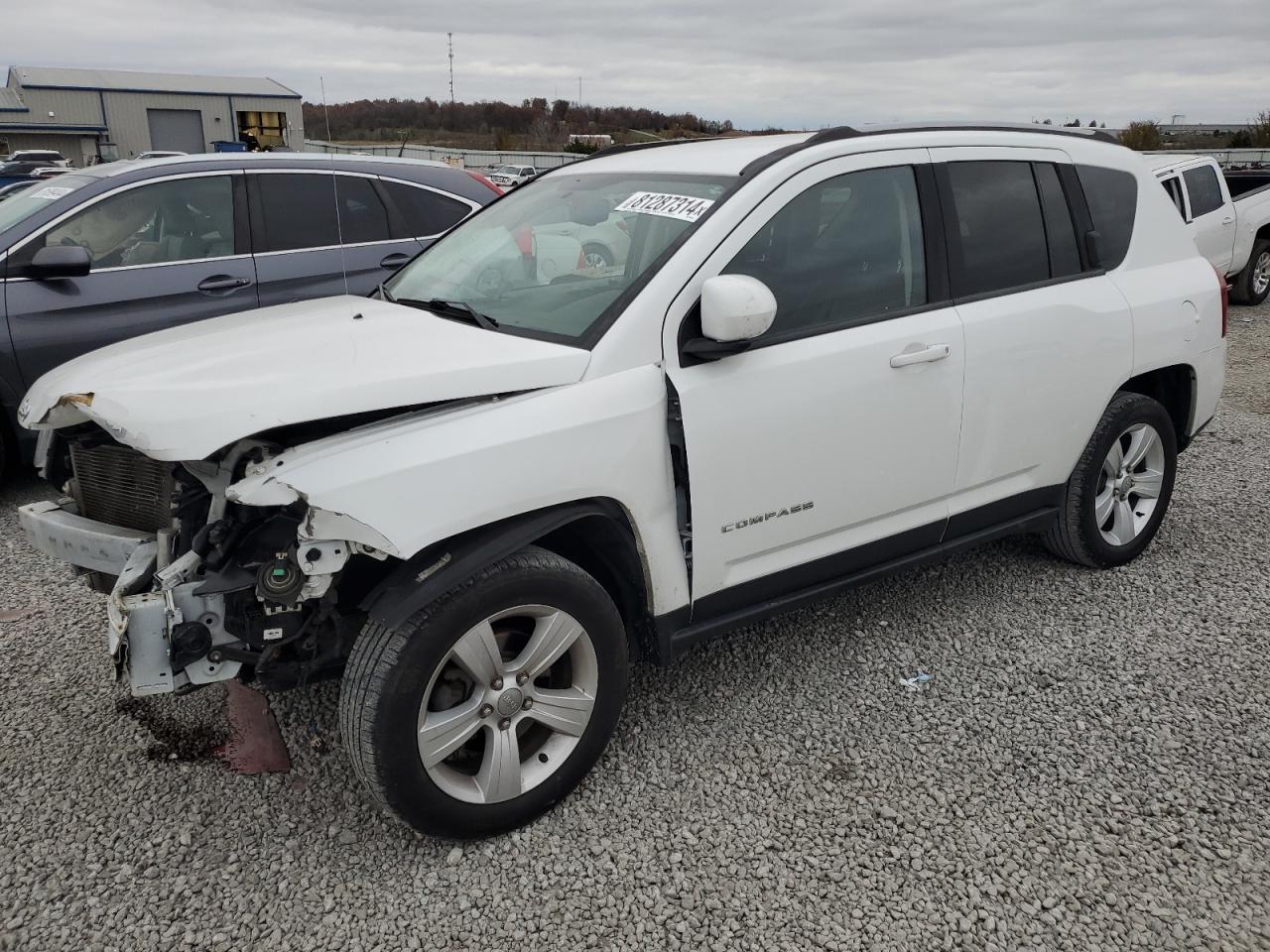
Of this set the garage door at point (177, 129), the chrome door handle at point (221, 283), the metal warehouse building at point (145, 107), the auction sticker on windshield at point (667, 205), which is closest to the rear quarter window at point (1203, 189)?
the auction sticker on windshield at point (667, 205)

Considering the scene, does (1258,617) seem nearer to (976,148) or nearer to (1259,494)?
(1259,494)

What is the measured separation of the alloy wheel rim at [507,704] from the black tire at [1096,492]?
2469 mm

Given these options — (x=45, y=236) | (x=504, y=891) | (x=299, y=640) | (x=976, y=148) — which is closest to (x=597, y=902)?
(x=504, y=891)

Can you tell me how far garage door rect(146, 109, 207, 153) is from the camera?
175 feet

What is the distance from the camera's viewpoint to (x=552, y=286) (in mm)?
3150

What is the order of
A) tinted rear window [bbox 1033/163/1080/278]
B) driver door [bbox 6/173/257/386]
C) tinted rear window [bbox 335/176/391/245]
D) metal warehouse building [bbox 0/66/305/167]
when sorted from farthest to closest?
1. metal warehouse building [bbox 0/66/305/167]
2. tinted rear window [bbox 335/176/391/245]
3. driver door [bbox 6/173/257/386]
4. tinted rear window [bbox 1033/163/1080/278]

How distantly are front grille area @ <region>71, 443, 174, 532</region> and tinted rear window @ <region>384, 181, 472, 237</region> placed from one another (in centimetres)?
362

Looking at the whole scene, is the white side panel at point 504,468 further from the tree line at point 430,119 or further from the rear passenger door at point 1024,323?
the tree line at point 430,119

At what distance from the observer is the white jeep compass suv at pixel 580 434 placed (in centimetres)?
243

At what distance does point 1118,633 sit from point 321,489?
321 cm

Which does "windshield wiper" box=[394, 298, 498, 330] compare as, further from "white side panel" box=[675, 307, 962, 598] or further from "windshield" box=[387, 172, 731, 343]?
"white side panel" box=[675, 307, 962, 598]

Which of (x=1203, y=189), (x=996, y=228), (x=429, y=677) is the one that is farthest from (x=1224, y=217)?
(x=429, y=677)

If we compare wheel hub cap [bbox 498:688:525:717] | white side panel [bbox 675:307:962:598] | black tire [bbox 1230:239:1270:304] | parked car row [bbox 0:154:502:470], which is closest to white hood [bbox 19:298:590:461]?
white side panel [bbox 675:307:962:598]

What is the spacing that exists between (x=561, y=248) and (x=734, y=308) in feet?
3.11
